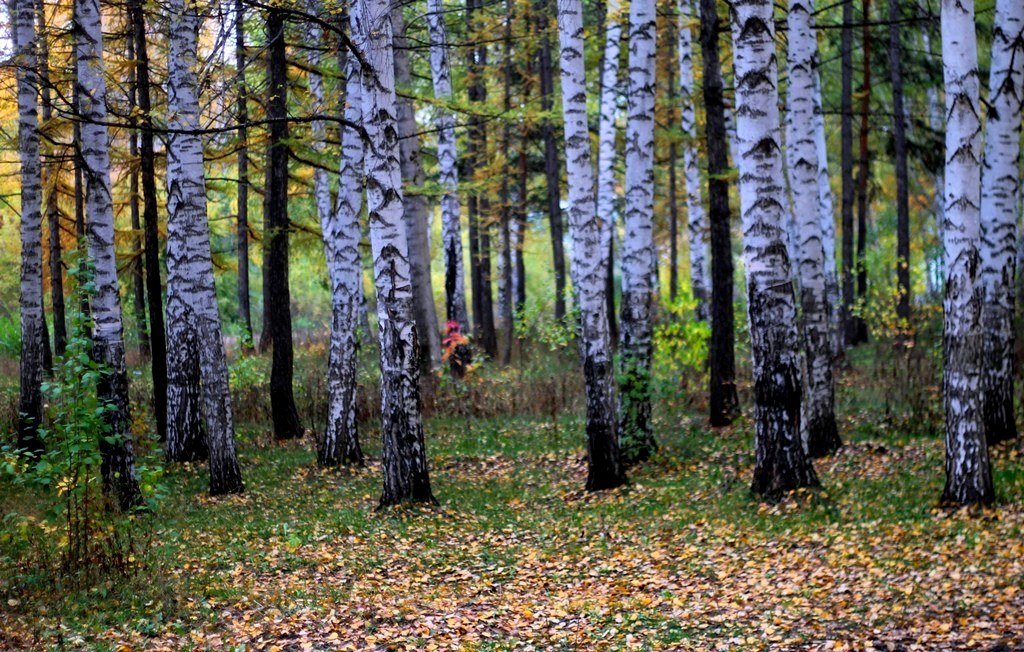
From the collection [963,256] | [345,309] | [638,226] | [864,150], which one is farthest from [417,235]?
[963,256]

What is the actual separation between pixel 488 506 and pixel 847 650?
511cm

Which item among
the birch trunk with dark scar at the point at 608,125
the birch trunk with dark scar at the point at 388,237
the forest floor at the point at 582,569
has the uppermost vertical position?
the birch trunk with dark scar at the point at 608,125

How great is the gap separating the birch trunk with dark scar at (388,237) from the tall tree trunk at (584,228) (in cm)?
194

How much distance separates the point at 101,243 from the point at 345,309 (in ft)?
11.1

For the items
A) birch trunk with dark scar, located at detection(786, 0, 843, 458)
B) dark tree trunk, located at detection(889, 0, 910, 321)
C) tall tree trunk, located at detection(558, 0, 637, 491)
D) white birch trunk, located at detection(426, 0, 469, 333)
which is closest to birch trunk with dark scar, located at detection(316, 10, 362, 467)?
tall tree trunk, located at detection(558, 0, 637, 491)

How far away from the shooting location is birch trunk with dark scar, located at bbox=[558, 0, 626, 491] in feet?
31.2

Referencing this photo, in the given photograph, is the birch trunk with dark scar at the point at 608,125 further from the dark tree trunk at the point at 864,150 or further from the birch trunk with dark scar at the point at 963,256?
the birch trunk with dark scar at the point at 963,256

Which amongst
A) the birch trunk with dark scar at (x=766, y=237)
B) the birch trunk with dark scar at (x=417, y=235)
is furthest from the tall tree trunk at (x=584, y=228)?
the birch trunk with dark scar at (x=417, y=235)

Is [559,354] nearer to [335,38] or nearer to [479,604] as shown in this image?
[335,38]

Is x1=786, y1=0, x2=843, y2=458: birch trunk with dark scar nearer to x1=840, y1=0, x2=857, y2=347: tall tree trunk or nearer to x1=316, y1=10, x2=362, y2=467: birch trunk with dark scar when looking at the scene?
x1=316, y1=10, x2=362, y2=467: birch trunk with dark scar

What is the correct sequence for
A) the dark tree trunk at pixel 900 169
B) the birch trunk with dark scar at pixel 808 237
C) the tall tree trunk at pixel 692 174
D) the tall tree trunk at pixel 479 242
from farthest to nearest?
the tall tree trunk at pixel 479 242 → the tall tree trunk at pixel 692 174 → the dark tree trunk at pixel 900 169 → the birch trunk with dark scar at pixel 808 237

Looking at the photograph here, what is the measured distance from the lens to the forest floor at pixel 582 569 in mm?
5832

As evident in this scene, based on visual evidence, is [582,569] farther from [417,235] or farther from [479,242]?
[479,242]

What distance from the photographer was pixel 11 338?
2162 cm
